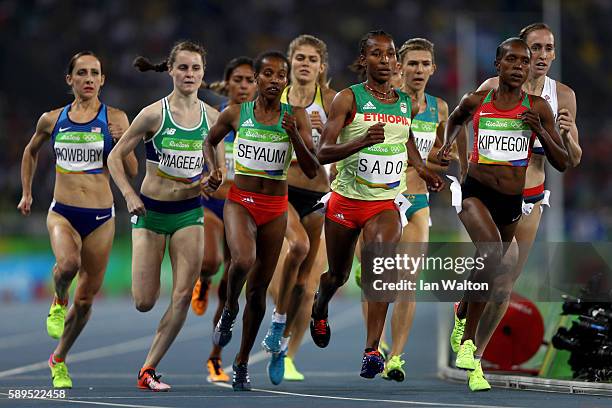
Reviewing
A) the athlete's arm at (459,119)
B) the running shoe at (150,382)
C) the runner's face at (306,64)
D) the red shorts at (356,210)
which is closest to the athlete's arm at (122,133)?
the runner's face at (306,64)

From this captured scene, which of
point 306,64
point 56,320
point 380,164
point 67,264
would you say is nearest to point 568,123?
point 380,164

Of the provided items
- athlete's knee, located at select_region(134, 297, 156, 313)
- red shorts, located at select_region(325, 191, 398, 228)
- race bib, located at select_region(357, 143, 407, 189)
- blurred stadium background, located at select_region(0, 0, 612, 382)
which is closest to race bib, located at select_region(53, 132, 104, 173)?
athlete's knee, located at select_region(134, 297, 156, 313)

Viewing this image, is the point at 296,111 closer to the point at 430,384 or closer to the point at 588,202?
the point at 430,384

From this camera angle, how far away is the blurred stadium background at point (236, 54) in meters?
27.2

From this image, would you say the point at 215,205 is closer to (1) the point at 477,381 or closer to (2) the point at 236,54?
(1) the point at 477,381

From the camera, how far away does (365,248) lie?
33.2 feet

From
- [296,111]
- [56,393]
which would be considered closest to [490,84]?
[296,111]

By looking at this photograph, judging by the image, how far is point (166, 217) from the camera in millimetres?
11258

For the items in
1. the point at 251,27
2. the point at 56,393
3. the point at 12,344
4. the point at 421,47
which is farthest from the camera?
the point at 251,27

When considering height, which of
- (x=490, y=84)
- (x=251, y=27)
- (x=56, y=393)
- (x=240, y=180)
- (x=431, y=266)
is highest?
(x=251, y=27)

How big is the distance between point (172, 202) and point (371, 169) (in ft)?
6.40

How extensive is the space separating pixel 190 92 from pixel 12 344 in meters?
8.31

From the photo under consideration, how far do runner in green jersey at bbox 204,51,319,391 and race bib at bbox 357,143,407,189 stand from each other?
0.49 meters

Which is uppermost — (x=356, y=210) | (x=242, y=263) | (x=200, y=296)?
(x=356, y=210)
